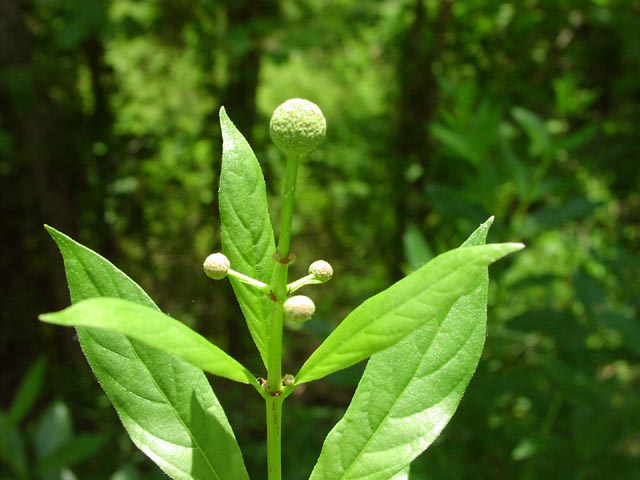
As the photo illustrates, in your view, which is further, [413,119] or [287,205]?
[413,119]

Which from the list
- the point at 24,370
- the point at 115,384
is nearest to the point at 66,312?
the point at 115,384

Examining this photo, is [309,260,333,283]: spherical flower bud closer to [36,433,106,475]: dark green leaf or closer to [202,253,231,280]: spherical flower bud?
[202,253,231,280]: spherical flower bud

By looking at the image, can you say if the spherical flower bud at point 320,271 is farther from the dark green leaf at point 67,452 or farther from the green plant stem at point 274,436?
the dark green leaf at point 67,452

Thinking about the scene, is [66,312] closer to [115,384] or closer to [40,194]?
[115,384]

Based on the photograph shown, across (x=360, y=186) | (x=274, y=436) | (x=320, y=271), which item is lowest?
(x=274, y=436)

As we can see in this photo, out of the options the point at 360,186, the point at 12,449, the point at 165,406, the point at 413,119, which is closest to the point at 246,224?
the point at 165,406

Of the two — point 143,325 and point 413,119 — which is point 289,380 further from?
point 413,119

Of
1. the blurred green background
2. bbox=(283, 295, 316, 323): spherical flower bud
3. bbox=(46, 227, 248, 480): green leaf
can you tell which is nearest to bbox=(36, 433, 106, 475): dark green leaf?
the blurred green background

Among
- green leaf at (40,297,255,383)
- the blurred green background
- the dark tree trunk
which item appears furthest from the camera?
the dark tree trunk
